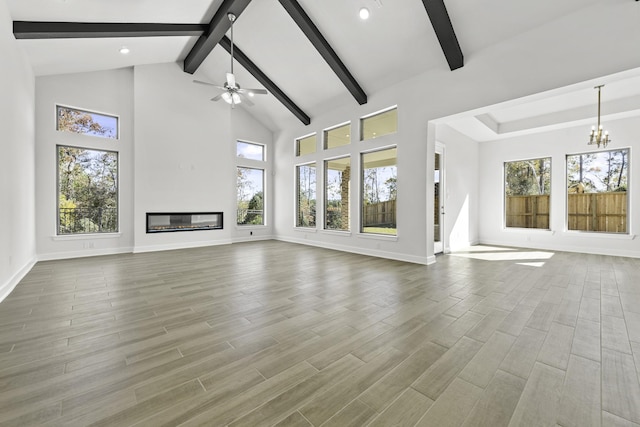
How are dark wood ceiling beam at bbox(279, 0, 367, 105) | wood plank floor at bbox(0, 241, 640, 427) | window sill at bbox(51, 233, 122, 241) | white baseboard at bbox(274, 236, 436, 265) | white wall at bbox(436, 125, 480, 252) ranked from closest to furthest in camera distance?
wood plank floor at bbox(0, 241, 640, 427) < dark wood ceiling beam at bbox(279, 0, 367, 105) < white baseboard at bbox(274, 236, 436, 265) < window sill at bbox(51, 233, 122, 241) < white wall at bbox(436, 125, 480, 252)

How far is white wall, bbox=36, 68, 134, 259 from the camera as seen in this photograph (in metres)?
5.36

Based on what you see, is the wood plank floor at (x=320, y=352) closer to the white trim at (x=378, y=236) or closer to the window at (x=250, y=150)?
the white trim at (x=378, y=236)

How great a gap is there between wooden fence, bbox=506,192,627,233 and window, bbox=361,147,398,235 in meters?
4.17

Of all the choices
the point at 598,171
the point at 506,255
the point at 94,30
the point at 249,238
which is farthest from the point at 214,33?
the point at 598,171

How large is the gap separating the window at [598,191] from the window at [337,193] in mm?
5471

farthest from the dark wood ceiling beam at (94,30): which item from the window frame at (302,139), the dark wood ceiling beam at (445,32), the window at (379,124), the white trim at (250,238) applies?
the white trim at (250,238)

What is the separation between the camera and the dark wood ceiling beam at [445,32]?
376 cm

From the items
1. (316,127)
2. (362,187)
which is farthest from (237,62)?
(362,187)

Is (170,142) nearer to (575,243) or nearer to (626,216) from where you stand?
(575,243)

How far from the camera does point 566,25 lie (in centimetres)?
350

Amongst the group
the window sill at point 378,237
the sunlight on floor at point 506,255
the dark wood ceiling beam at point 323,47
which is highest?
the dark wood ceiling beam at point 323,47

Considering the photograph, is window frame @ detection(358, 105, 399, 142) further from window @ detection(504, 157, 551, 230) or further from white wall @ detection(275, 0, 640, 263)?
window @ detection(504, 157, 551, 230)

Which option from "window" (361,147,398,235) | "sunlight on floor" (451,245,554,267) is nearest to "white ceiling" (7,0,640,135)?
"window" (361,147,398,235)

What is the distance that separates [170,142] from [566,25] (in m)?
7.74
